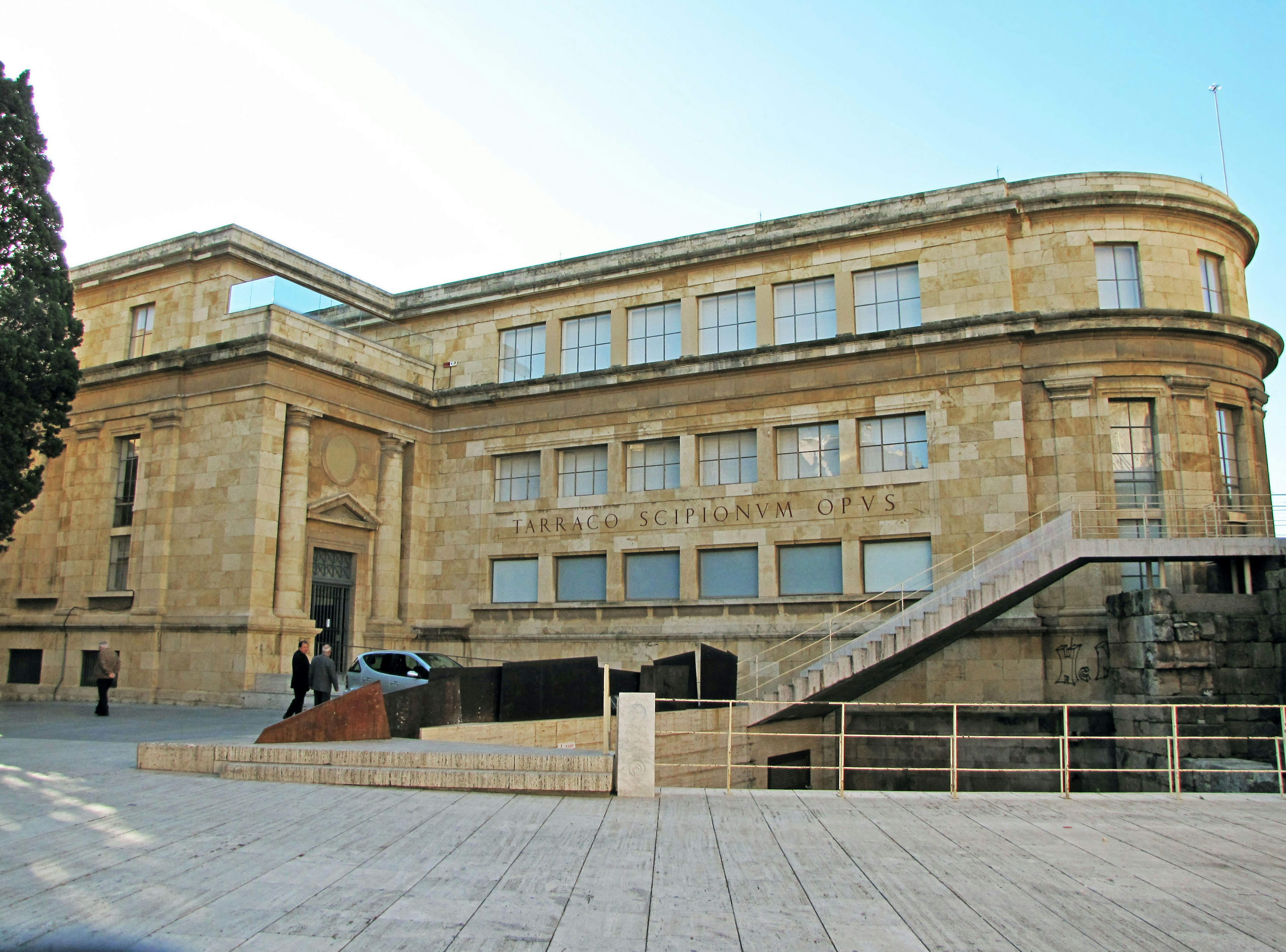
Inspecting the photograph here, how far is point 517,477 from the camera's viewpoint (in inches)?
1200

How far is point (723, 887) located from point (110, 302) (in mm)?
30235

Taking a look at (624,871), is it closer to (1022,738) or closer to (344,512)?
(1022,738)

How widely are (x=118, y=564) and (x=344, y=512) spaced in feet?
21.5

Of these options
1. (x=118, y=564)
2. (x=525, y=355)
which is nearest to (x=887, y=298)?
(x=525, y=355)

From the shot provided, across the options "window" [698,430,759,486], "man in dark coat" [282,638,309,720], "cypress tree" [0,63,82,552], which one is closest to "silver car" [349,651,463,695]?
"man in dark coat" [282,638,309,720]

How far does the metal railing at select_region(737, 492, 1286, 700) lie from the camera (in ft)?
75.9

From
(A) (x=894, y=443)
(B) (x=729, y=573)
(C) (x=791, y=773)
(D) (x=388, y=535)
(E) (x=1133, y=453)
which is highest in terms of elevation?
(A) (x=894, y=443)

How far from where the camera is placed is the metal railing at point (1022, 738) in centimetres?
1303

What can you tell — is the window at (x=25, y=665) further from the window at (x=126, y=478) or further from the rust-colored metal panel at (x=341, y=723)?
the rust-colored metal panel at (x=341, y=723)

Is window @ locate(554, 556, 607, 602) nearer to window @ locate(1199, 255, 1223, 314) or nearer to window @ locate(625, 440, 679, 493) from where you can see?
window @ locate(625, 440, 679, 493)

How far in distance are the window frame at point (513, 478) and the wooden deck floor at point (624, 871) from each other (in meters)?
18.5

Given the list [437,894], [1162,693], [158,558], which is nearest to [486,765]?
[437,894]

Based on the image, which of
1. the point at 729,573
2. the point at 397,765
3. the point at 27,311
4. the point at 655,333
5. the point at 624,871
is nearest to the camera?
the point at 624,871

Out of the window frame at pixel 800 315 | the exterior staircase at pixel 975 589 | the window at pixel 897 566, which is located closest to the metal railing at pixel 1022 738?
the exterior staircase at pixel 975 589
